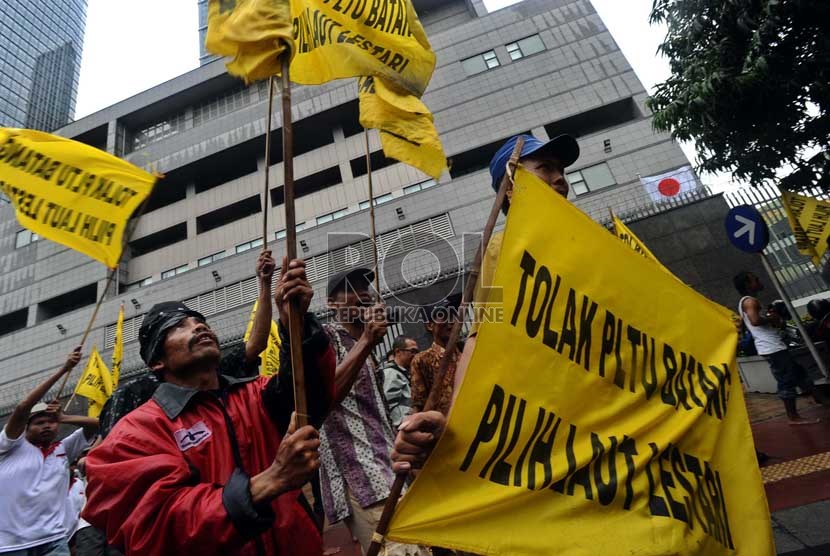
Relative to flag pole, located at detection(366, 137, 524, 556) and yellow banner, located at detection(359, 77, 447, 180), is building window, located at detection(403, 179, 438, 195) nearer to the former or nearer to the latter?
yellow banner, located at detection(359, 77, 447, 180)

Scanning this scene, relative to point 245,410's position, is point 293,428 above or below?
below

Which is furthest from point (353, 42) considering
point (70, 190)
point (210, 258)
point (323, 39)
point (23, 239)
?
point (23, 239)

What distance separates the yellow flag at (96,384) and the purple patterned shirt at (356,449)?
6.87 meters

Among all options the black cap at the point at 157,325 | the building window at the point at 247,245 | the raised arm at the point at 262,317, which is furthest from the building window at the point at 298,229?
the black cap at the point at 157,325

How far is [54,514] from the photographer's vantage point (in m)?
3.28

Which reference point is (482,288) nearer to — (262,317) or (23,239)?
(262,317)

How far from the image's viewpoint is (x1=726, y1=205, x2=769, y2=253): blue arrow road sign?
17.5 ft

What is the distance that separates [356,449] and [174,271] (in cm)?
2223

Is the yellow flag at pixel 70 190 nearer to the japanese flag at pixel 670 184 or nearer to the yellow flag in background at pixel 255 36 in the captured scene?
the yellow flag in background at pixel 255 36

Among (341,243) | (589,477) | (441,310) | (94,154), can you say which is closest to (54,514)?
(94,154)

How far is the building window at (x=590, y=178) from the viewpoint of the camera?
55.7 ft

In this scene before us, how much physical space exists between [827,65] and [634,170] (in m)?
10.5

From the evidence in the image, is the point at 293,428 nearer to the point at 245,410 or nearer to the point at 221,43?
the point at 245,410

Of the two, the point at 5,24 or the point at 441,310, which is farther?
the point at 5,24
